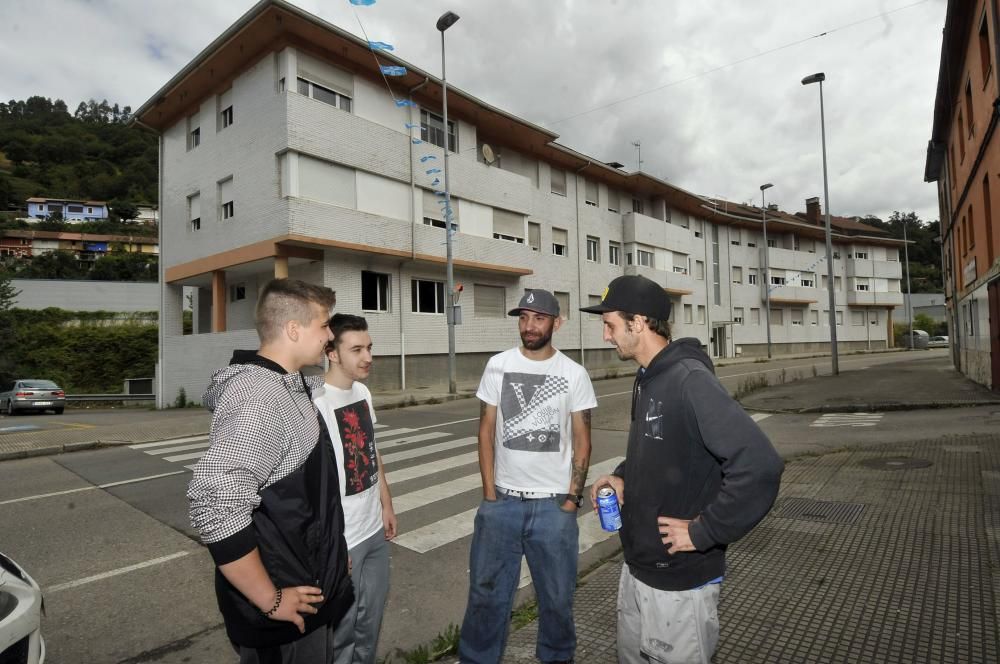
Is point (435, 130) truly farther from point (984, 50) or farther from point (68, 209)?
point (68, 209)

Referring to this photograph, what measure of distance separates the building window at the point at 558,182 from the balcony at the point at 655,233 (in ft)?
18.5

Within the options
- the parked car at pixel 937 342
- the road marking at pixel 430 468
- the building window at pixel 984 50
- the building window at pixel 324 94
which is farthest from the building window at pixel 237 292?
the parked car at pixel 937 342

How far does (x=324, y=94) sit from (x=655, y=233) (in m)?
22.5

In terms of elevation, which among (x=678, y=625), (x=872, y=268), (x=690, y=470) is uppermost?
(x=872, y=268)

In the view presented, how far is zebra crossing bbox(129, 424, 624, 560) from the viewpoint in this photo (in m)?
5.02

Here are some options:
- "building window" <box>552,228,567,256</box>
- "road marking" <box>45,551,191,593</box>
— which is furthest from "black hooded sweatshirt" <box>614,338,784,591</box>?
"building window" <box>552,228,567,256</box>

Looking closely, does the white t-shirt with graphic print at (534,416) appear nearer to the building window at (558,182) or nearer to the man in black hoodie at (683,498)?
the man in black hoodie at (683,498)

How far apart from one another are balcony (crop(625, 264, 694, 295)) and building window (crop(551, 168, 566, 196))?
6.49 meters

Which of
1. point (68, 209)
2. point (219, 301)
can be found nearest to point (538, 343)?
point (219, 301)

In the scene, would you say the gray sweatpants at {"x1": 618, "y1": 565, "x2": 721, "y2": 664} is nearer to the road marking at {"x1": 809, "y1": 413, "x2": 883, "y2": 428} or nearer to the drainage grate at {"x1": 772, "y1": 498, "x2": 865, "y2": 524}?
the drainage grate at {"x1": 772, "y1": 498, "x2": 865, "y2": 524}

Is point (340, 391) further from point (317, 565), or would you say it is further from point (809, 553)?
point (809, 553)

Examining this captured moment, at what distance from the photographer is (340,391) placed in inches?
114

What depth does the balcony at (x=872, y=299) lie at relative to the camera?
166 feet

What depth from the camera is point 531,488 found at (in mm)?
2904
